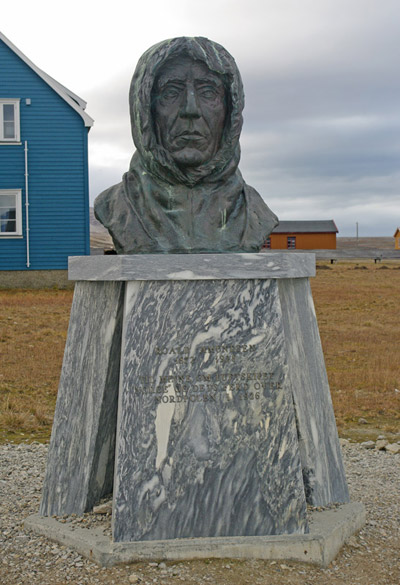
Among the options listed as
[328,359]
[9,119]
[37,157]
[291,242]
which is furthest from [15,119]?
[291,242]

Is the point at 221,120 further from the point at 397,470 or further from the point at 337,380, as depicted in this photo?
the point at 337,380

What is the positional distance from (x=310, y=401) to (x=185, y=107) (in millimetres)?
2022

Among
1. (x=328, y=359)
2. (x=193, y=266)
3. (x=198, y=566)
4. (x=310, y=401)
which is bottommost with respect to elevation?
(x=198, y=566)

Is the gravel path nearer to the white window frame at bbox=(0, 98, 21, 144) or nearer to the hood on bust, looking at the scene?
the hood on bust

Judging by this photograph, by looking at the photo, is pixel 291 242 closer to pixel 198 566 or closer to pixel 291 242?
pixel 291 242

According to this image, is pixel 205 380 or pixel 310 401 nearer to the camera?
pixel 205 380

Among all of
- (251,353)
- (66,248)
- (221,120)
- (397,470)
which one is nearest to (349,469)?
(397,470)

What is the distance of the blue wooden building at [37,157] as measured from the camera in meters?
18.4

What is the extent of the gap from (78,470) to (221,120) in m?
2.41

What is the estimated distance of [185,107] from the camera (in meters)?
4.38

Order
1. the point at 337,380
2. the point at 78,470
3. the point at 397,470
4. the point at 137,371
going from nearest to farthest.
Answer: the point at 137,371 → the point at 78,470 → the point at 397,470 → the point at 337,380

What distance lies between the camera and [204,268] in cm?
399

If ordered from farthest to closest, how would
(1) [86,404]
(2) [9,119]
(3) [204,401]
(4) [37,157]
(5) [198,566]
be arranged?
(2) [9,119]
(4) [37,157]
(1) [86,404]
(3) [204,401]
(5) [198,566]

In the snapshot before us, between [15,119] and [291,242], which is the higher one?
[15,119]
